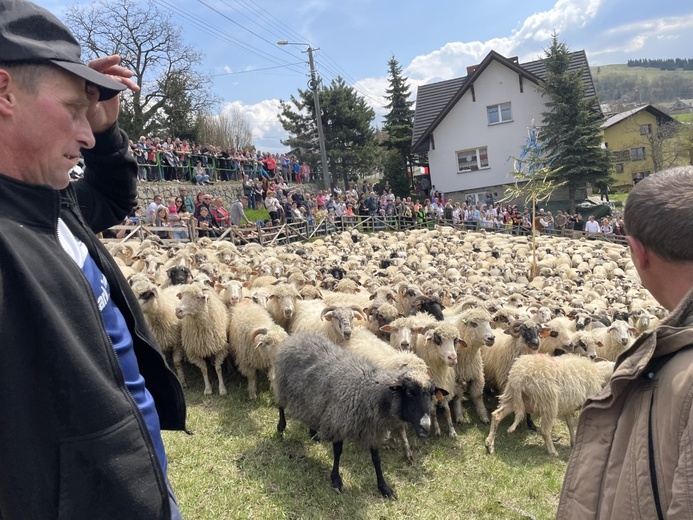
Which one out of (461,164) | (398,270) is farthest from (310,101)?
(398,270)

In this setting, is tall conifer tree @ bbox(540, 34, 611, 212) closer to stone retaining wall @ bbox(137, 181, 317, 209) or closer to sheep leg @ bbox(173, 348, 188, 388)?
stone retaining wall @ bbox(137, 181, 317, 209)

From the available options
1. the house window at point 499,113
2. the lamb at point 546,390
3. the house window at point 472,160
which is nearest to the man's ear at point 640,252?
the lamb at point 546,390

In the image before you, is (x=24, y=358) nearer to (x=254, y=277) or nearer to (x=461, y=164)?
(x=254, y=277)

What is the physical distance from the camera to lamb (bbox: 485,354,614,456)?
225 inches

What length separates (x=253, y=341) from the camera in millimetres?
6535

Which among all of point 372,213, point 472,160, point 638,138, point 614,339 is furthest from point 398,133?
point 614,339

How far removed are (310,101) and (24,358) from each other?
40.6 metres

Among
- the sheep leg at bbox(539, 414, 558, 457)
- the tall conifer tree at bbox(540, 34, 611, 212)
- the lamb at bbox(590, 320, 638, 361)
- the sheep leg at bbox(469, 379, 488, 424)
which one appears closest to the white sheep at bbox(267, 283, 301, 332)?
the sheep leg at bbox(469, 379, 488, 424)

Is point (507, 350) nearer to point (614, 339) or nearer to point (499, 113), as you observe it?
point (614, 339)

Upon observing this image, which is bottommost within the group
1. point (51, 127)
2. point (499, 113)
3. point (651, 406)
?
point (651, 406)

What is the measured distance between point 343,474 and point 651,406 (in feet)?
13.6

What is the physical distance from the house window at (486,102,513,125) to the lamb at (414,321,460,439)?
97.8ft

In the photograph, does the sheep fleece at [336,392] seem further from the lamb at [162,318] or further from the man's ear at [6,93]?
the man's ear at [6,93]

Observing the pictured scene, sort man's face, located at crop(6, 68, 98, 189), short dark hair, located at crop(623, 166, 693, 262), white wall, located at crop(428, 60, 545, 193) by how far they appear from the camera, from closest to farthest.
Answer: man's face, located at crop(6, 68, 98, 189) < short dark hair, located at crop(623, 166, 693, 262) < white wall, located at crop(428, 60, 545, 193)
